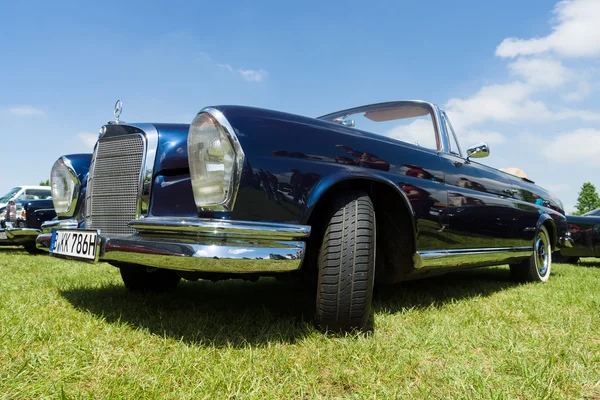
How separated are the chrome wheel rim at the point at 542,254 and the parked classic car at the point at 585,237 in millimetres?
2114

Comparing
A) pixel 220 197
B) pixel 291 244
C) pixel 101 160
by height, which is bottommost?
pixel 291 244

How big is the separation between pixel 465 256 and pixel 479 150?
925 millimetres

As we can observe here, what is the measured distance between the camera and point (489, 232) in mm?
3188

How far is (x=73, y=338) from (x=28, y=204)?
A: 5.73 meters

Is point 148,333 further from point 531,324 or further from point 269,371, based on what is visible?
point 531,324

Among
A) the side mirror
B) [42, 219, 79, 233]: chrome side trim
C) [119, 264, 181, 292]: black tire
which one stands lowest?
[119, 264, 181, 292]: black tire

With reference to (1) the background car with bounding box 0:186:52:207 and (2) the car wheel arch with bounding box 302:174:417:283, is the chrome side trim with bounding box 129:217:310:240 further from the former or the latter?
(1) the background car with bounding box 0:186:52:207

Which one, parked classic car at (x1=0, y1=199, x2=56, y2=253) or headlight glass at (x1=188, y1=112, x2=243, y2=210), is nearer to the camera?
headlight glass at (x1=188, y1=112, x2=243, y2=210)

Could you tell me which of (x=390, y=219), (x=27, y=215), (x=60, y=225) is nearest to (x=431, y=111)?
(x=390, y=219)

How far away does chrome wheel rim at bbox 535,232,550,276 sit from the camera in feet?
14.2

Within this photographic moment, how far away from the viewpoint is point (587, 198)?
162 feet

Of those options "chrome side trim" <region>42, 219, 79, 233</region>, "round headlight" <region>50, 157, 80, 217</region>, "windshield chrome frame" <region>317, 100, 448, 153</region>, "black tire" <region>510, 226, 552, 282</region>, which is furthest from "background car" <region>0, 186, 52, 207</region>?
"black tire" <region>510, 226, 552, 282</region>

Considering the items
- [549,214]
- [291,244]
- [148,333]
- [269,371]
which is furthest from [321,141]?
[549,214]

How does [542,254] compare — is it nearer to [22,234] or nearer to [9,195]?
[22,234]
